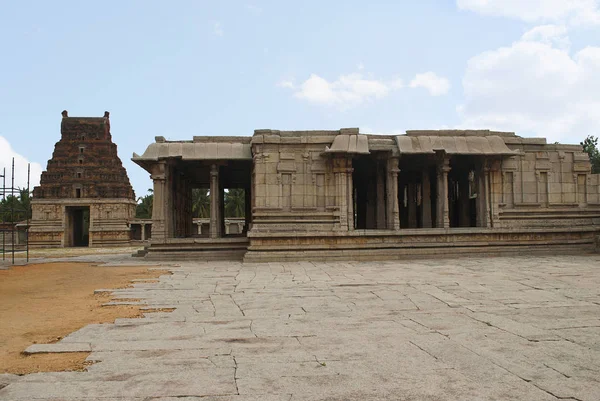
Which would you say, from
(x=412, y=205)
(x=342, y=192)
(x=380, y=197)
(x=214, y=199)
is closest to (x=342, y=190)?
(x=342, y=192)

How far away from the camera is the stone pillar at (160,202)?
19266 mm

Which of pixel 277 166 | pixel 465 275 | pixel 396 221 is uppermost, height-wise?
pixel 277 166

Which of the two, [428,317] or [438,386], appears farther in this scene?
[428,317]

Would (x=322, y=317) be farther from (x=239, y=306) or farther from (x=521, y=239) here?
(x=521, y=239)

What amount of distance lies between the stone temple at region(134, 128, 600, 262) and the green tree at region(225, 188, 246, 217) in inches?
1494

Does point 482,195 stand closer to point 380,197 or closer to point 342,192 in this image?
point 380,197

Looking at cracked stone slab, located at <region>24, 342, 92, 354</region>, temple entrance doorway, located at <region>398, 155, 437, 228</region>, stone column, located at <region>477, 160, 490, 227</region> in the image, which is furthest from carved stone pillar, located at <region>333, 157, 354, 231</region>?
cracked stone slab, located at <region>24, 342, 92, 354</region>

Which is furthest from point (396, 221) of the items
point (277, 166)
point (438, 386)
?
point (438, 386)

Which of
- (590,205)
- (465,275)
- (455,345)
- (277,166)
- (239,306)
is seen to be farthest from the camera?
(590,205)

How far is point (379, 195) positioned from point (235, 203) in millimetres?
39990

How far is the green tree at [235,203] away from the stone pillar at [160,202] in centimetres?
3891

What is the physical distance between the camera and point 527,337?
577cm

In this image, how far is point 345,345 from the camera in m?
5.52

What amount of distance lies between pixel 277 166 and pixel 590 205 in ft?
42.9
